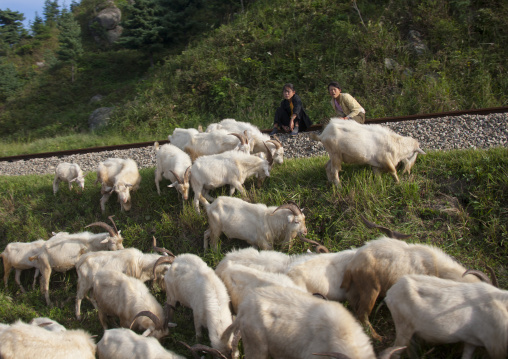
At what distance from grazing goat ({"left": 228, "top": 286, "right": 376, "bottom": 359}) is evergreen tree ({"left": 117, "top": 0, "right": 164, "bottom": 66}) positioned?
62.6ft

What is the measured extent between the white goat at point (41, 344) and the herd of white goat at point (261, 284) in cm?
1

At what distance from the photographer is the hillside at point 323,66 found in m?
13.1

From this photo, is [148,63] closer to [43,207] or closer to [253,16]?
[253,16]

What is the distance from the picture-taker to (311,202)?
798 centimetres

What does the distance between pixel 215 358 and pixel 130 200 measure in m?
5.02

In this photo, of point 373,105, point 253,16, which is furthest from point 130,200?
point 253,16

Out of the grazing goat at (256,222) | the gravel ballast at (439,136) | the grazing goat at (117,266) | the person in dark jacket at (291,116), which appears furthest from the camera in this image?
the person in dark jacket at (291,116)

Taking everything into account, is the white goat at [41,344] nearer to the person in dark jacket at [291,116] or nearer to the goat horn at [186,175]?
the goat horn at [186,175]

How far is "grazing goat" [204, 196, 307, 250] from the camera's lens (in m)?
7.06

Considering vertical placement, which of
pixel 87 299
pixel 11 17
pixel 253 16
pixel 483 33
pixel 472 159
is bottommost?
pixel 87 299

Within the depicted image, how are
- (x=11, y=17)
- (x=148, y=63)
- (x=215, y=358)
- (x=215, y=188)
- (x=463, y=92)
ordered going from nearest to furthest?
1. (x=215, y=358)
2. (x=215, y=188)
3. (x=463, y=92)
4. (x=148, y=63)
5. (x=11, y=17)

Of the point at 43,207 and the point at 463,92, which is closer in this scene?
the point at 43,207

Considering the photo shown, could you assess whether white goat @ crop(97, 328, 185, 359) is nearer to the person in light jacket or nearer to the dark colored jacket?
the person in light jacket

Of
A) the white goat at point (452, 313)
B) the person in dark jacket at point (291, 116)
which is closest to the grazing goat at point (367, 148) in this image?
the person in dark jacket at point (291, 116)
